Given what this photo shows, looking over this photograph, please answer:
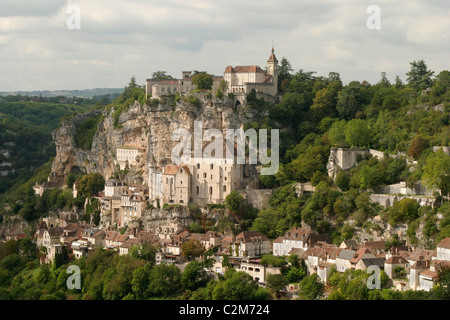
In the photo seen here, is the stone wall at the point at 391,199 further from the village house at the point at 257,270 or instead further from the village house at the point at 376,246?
the village house at the point at 257,270

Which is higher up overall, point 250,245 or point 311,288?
point 250,245

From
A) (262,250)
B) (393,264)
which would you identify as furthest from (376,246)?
(262,250)

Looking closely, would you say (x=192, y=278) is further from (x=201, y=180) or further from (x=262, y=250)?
(x=201, y=180)

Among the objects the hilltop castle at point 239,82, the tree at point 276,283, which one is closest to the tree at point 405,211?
the tree at point 276,283

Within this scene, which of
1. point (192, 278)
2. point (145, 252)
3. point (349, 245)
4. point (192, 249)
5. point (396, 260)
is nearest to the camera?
point (396, 260)

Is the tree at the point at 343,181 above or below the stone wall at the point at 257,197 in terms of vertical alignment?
above

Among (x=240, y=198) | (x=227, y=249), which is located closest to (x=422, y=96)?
(x=240, y=198)

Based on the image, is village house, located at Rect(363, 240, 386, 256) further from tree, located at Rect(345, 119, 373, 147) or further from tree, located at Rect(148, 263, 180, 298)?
tree, located at Rect(345, 119, 373, 147)
